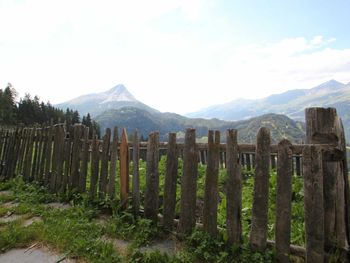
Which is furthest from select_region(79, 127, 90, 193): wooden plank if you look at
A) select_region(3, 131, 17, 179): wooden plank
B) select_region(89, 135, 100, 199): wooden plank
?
select_region(3, 131, 17, 179): wooden plank

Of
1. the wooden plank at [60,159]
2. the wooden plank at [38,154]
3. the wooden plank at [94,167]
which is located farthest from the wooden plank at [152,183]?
the wooden plank at [38,154]

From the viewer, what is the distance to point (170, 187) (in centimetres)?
477

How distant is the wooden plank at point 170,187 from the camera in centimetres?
473

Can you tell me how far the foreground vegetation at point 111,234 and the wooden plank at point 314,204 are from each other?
0.51 m

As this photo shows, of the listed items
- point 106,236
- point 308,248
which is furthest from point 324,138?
point 106,236

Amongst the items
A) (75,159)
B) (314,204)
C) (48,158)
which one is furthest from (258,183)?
(48,158)

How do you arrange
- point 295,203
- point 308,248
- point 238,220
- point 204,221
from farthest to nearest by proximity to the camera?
point 295,203 → point 204,221 → point 238,220 → point 308,248

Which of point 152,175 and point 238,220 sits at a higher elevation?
point 152,175

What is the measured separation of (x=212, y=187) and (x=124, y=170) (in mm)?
2094

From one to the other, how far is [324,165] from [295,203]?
8.35 ft

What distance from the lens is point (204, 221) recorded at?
427 centimetres

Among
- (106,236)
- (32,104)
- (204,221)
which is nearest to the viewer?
(204,221)

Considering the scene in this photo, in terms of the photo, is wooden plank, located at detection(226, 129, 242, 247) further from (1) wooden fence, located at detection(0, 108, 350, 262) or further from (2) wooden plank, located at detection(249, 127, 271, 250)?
(2) wooden plank, located at detection(249, 127, 271, 250)

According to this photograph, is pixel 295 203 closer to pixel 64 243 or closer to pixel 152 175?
pixel 152 175
